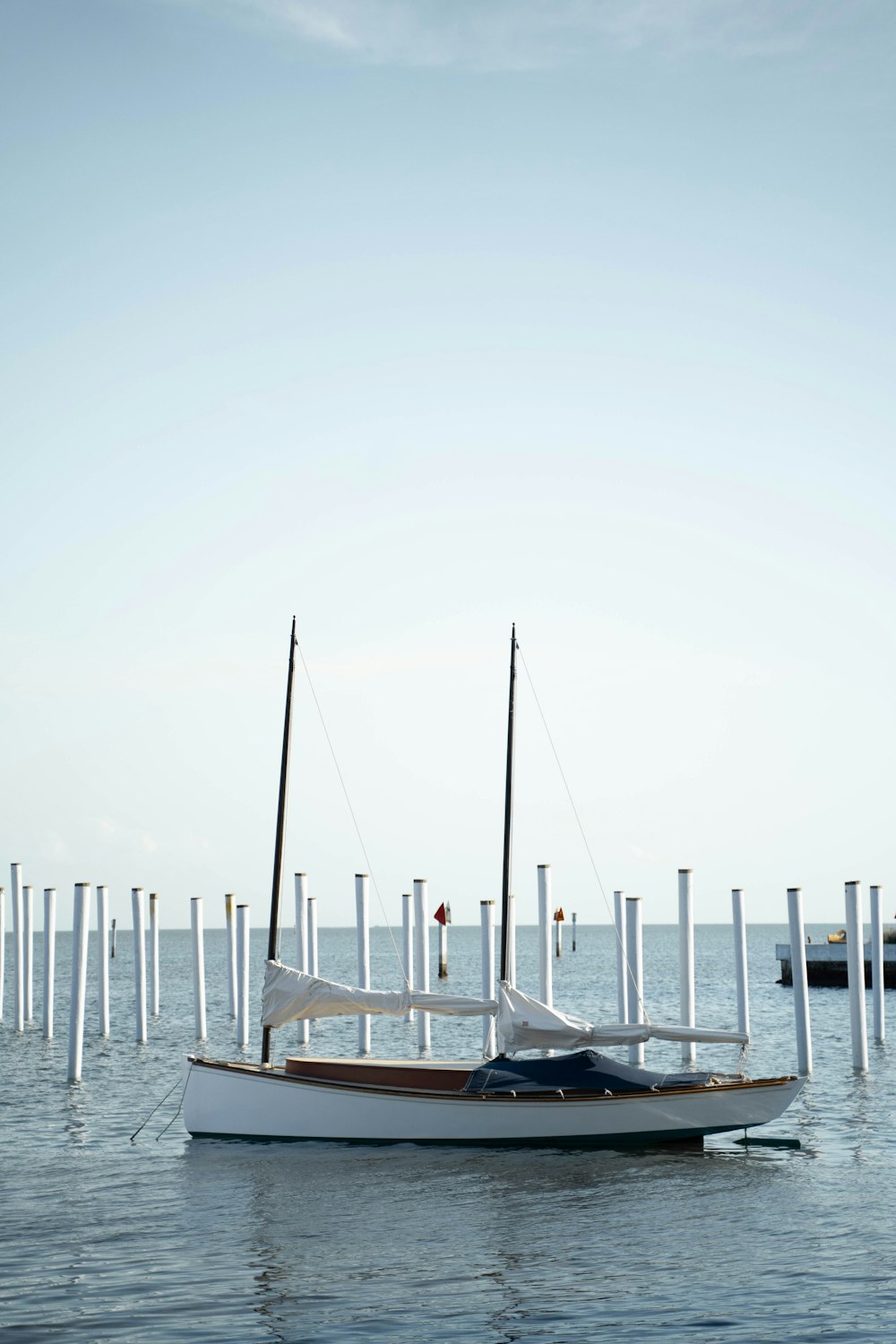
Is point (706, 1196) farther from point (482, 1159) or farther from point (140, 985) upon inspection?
point (140, 985)

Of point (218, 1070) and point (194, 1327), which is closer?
point (194, 1327)

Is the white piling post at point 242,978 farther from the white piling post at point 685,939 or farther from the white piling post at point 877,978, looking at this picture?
the white piling post at point 877,978

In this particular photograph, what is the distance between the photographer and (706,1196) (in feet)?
61.7

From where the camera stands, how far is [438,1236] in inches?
656

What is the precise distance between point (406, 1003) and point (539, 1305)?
10421 mm

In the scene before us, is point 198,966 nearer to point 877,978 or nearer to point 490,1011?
point 490,1011

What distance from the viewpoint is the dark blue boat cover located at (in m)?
21.8

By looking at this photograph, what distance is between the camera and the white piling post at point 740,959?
3209 centimetres

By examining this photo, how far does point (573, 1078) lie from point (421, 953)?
680 inches

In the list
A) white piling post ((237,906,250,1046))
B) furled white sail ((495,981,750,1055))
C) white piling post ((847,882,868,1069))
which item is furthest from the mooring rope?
white piling post ((847,882,868,1069))

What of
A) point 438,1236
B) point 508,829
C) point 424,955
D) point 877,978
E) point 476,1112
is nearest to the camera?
point 438,1236

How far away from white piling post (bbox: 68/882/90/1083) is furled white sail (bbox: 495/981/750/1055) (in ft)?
35.0

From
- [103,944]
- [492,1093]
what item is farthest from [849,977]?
[103,944]

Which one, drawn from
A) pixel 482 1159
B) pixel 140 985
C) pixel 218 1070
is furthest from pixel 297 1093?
pixel 140 985
